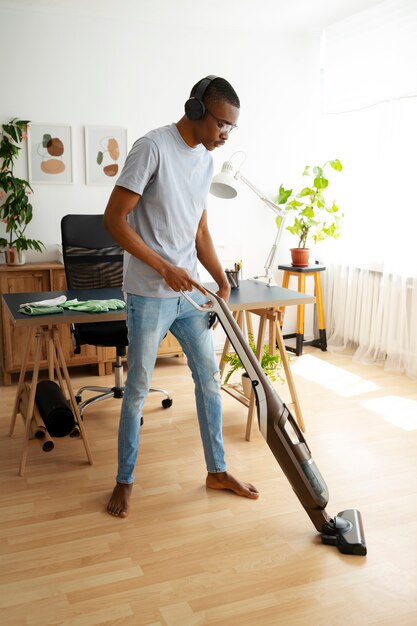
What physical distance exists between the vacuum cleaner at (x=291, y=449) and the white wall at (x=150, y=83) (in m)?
2.60

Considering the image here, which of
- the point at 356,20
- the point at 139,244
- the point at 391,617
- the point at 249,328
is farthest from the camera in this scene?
the point at 356,20

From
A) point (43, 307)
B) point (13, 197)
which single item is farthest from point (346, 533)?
point (13, 197)

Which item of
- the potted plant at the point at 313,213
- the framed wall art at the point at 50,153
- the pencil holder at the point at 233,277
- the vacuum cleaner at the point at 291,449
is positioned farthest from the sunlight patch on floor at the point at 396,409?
the framed wall art at the point at 50,153

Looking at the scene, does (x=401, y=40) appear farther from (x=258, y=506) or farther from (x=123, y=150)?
(x=258, y=506)

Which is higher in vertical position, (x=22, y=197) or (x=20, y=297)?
(x=22, y=197)

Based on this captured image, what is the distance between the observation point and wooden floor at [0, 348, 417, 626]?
1.89 metres

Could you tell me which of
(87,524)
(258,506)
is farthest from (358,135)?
(87,524)

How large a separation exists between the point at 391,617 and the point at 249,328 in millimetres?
2034

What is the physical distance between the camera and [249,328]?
3.70m

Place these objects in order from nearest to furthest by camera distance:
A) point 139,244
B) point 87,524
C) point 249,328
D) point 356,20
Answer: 1. point 139,244
2. point 87,524
3. point 249,328
4. point 356,20

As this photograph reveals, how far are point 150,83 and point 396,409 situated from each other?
8.95 ft

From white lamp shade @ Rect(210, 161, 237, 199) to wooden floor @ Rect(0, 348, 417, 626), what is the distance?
47.2 inches

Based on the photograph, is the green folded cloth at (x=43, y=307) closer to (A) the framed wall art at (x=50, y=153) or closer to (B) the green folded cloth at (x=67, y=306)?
(B) the green folded cloth at (x=67, y=306)

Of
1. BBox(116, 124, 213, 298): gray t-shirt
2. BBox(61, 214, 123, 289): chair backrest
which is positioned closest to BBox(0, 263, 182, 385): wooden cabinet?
BBox(61, 214, 123, 289): chair backrest
